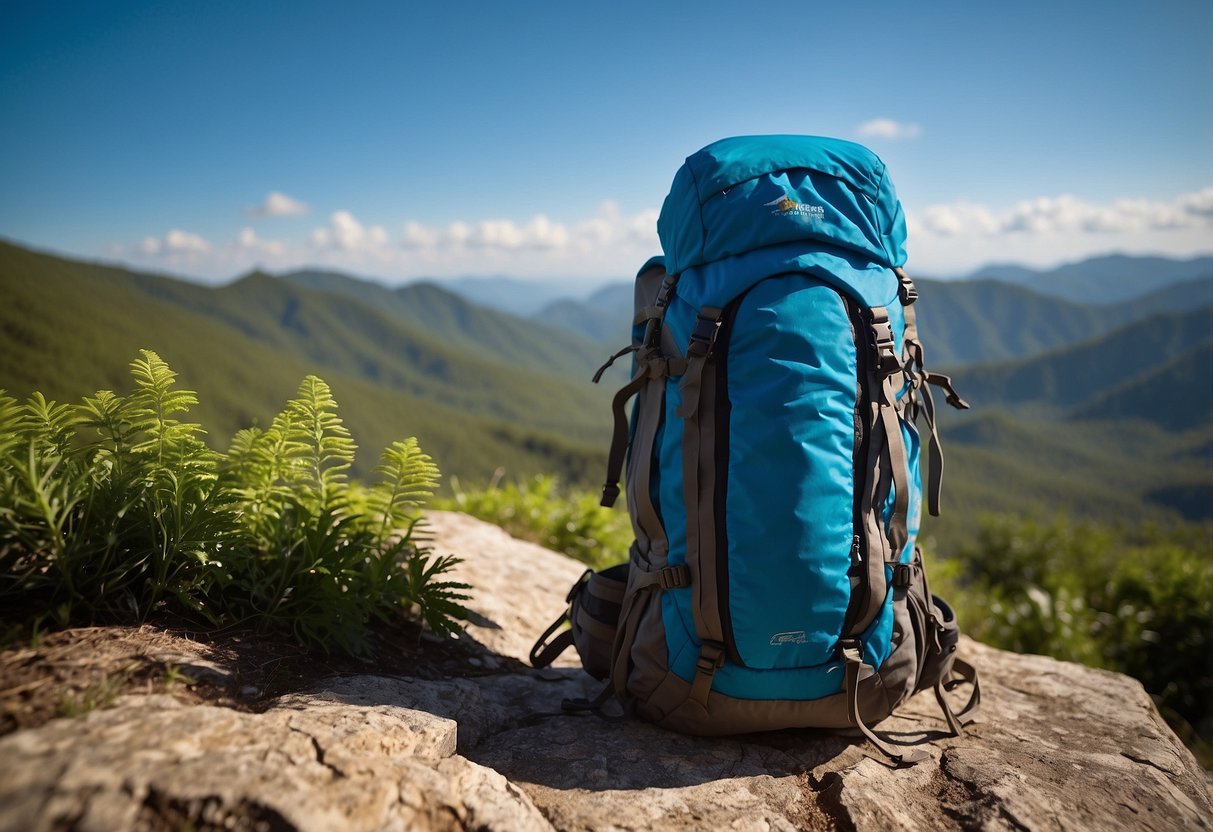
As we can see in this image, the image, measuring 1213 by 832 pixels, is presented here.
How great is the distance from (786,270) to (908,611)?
1.47 m

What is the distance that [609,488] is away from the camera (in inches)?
124

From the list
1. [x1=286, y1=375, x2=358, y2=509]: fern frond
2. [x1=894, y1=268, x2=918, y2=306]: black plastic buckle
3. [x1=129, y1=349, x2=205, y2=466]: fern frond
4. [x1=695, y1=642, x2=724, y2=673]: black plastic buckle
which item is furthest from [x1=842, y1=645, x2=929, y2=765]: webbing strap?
[x1=129, y1=349, x2=205, y2=466]: fern frond

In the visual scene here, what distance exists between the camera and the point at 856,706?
270 cm

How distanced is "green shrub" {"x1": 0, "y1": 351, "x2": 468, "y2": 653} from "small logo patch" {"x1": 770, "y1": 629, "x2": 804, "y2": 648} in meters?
1.38

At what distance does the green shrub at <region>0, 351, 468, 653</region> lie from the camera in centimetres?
223

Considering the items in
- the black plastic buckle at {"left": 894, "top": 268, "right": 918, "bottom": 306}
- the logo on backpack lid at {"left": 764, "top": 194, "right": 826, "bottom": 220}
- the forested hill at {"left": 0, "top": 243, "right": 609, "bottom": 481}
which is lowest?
the forested hill at {"left": 0, "top": 243, "right": 609, "bottom": 481}

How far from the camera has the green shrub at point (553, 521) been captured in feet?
20.7

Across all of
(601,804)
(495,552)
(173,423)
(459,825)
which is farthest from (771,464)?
(495,552)

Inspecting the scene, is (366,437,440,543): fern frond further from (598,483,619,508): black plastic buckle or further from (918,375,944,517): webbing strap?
(918,375,944,517): webbing strap

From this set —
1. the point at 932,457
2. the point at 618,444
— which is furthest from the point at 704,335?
the point at 932,457

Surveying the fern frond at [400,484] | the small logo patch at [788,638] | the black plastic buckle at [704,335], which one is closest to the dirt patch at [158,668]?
the fern frond at [400,484]

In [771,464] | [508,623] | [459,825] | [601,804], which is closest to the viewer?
[459,825]

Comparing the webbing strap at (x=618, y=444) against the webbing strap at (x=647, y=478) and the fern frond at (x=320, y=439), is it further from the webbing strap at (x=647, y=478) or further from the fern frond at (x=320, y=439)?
the fern frond at (x=320, y=439)

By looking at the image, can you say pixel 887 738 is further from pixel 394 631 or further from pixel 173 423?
pixel 173 423
